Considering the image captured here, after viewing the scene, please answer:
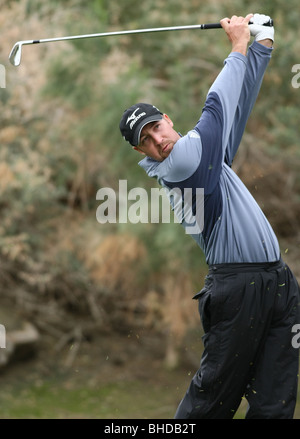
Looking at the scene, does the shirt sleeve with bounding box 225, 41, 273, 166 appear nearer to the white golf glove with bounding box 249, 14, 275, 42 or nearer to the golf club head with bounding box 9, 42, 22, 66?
the white golf glove with bounding box 249, 14, 275, 42

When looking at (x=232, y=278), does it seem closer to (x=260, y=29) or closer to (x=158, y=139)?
(x=158, y=139)

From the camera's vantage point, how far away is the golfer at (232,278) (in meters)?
2.55

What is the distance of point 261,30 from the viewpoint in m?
2.73

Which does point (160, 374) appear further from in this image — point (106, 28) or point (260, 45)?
point (260, 45)

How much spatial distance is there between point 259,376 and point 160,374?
26.2 feet

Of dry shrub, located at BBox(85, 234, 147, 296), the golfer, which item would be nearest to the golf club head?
the golfer

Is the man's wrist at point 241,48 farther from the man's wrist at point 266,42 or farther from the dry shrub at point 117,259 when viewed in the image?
the dry shrub at point 117,259

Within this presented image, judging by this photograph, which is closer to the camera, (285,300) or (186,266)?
(285,300)

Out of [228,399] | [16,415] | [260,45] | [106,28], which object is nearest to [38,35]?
[106,28]

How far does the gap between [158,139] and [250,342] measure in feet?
2.71

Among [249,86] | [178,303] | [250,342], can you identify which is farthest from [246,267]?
[178,303]

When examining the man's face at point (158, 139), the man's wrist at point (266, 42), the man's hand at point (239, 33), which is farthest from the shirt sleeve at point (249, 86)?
the man's face at point (158, 139)

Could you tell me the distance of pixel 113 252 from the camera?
8.53 metres

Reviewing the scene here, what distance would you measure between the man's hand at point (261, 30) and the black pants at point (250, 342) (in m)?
0.88
